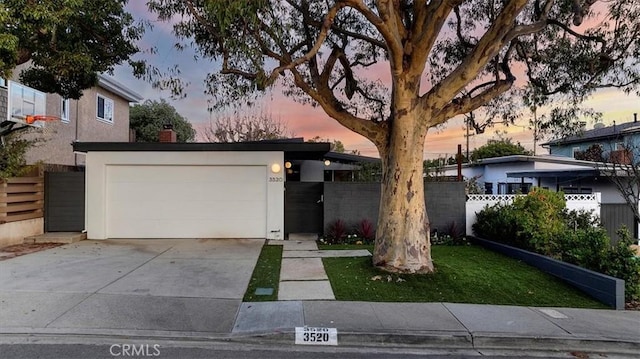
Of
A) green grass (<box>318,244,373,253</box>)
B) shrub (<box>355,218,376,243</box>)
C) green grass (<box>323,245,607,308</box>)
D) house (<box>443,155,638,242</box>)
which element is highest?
house (<box>443,155,638,242</box>)

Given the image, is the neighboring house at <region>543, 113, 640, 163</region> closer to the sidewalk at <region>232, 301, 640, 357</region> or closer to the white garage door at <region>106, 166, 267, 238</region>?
the sidewalk at <region>232, 301, 640, 357</region>

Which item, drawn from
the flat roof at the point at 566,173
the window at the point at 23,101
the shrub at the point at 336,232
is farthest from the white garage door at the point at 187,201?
the flat roof at the point at 566,173

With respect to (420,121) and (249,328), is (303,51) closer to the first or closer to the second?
(420,121)

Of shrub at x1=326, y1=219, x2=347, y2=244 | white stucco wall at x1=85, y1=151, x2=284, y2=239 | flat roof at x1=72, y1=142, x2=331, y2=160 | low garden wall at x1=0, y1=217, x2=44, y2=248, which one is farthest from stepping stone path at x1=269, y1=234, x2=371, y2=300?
low garden wall at x1=0, y1=217, x2=44, y2=248

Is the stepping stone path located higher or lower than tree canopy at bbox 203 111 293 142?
lower

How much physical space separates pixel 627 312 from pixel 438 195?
627 cm

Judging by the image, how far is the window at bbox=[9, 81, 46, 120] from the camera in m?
9.49

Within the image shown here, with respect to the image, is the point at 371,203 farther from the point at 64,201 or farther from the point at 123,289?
the point at 64,201

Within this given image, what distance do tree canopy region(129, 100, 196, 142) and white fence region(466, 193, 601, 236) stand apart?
20.2 metres

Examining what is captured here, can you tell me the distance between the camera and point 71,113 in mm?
15867

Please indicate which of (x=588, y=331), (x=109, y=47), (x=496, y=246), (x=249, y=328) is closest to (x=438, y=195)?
(x=496, y=246)

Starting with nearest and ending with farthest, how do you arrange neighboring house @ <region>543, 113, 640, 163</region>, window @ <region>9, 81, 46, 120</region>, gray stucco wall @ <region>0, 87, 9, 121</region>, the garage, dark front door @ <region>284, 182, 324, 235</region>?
1. window @ <region>9, 81, 46, 120</region>
2. gray stucco wall @ <region>0, 87, 9, 121</region>
3. the garage
4. dark front door @ <region>284, 182, 324, 235</region>
5. neighboring house @ <region>543, 113, 640, 163</region>

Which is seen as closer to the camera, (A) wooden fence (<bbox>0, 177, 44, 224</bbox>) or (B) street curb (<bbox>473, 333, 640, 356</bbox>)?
(B) street curb (<bbox>473, 333, 640, 356</bbox>)

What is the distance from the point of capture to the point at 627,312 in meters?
5.78
